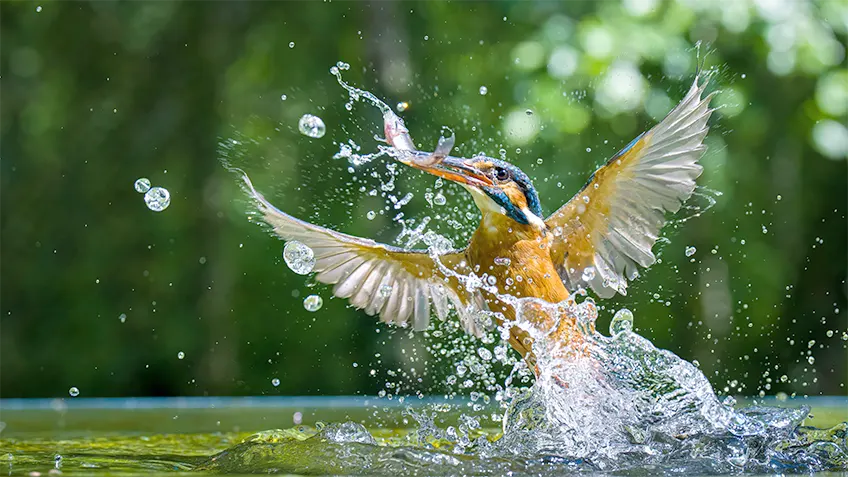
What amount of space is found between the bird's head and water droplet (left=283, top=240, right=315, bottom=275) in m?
0.66

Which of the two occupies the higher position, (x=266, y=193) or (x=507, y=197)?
(x=266, y=193)

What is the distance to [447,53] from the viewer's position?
9.66 metres

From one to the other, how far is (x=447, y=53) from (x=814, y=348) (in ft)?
14.7

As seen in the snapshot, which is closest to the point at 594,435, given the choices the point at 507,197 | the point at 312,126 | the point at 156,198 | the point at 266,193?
the point at 507,197

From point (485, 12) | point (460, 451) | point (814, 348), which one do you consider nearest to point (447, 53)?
point (485, 12)

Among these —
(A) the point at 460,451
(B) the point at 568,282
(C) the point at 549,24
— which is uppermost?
(C) the point at 549,24

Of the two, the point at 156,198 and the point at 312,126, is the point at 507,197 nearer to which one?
the point at 312,126

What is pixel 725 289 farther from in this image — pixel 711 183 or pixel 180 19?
pixel 180 19

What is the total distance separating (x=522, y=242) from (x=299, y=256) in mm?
793

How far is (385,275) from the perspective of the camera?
3.92 metres

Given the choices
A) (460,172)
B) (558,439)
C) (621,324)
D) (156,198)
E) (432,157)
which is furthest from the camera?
(156,198)

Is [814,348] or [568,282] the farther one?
[814,348]

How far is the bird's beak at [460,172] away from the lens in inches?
127

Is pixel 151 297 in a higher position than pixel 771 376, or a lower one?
higher
